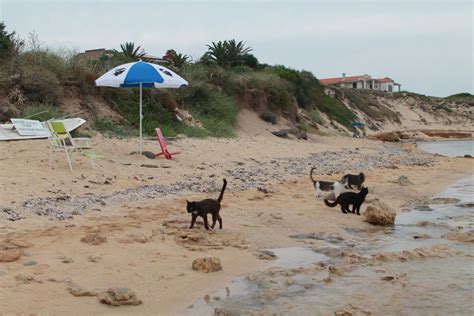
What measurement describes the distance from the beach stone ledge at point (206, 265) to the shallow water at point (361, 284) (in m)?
0.32

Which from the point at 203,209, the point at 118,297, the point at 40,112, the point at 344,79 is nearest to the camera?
the point at 118,297

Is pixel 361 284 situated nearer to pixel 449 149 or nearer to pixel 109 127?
pixel 109 127

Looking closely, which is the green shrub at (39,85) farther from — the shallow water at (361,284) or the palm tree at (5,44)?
the shallow water at (361,284)

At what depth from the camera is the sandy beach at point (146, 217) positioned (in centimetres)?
461

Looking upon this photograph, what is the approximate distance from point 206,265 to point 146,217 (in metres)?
2.13

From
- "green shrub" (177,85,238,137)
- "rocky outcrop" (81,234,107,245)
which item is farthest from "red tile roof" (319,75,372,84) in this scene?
"rocky outcrop" (81,234,107,245)

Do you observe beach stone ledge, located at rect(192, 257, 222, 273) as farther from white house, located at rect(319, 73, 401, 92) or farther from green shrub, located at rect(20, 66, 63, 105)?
white house, located at rect(319, 73, 401, 92)

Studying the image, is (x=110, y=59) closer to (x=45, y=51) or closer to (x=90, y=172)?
(x=45, y=51)

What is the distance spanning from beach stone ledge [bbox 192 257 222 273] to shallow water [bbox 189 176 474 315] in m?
0.32

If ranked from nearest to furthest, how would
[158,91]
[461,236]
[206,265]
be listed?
[206,265]
[461,236]
[158,91]

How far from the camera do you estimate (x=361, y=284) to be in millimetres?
5152

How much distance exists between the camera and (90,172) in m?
9.53

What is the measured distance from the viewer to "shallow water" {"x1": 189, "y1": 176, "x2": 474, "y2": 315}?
4.52 meters

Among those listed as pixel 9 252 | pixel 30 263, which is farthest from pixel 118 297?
pixel 9 252
